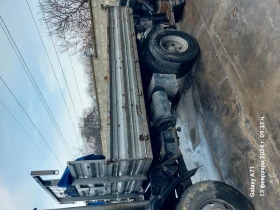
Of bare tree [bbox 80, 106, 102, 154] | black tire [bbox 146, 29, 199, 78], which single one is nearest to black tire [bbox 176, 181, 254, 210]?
black tire [bbox 146, 29, 199, 78]

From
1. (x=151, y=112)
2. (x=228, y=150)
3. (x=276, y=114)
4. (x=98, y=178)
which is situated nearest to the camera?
(x=276, y=114)

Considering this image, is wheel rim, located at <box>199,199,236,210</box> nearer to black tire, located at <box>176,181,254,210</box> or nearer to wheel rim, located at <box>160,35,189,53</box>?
black tire, located at <box>176,181,254,210</box>

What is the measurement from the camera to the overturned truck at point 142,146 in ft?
10.8

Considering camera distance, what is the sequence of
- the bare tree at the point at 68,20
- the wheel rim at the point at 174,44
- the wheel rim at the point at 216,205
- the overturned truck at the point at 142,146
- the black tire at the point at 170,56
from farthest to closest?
the bare tree at the point at 68,20
the wheel rim at the point at 174,44
the black tire at the point at 170,56
the overturned truck at the point at 142,146
the wheel rim at the point at 216,205

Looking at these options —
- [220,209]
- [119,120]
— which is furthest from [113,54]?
[220,209]

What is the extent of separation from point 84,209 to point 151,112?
243cm

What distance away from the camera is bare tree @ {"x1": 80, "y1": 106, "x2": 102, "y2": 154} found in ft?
66.8

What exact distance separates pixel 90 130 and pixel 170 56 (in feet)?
57.2

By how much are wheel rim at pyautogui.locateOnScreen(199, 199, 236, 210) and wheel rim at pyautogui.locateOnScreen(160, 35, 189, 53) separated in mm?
3827

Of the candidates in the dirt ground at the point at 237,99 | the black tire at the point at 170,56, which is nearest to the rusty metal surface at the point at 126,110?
the black tire at the point at 170,56

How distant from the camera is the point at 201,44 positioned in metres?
5.36

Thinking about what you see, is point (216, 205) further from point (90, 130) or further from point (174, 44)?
point (90, 130)

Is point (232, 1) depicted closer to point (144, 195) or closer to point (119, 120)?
point (119, 120)

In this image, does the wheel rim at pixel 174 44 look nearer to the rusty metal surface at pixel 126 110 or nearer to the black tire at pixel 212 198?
the rusty metal surface at pixel 126 110
